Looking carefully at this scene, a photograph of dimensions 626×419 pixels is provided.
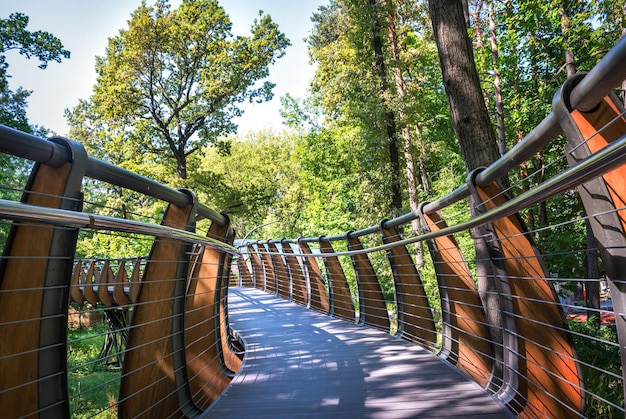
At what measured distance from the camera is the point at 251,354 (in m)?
4.95

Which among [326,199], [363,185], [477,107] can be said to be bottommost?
[477,107]

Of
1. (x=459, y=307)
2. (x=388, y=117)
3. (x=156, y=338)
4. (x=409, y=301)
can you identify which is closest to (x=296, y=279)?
(x=409, y=301)

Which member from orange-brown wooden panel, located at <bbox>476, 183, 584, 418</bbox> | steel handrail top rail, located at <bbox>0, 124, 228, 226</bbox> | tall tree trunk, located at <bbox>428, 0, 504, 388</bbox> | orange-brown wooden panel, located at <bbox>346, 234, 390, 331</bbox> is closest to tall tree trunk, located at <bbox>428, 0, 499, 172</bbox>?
tall tree trunk, located at <bbox>428, 0, 504, 388</bbox>

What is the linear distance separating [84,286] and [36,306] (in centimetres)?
87

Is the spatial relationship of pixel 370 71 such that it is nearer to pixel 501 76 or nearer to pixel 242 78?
pixel 501 76

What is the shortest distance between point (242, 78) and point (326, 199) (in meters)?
9.44

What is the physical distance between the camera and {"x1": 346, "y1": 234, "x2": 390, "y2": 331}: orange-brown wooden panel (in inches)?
252

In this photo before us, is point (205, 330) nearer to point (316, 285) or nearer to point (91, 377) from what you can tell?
point (316, 285)

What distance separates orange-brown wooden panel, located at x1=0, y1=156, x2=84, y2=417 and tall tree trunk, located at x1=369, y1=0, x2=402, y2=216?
1285 centimetres

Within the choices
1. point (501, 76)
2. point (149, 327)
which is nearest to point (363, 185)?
point (501, 76)

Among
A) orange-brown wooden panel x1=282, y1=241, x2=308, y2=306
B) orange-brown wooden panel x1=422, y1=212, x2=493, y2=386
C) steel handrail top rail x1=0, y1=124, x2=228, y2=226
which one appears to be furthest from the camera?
orange-brown wooden panel x1=282, y1=241, x2=308, y2=306

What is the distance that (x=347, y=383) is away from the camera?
361cm

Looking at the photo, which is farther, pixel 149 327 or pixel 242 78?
pixel 242 78

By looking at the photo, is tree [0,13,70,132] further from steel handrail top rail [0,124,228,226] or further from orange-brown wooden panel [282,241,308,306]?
steel handrail top rail [0,124,228,226]
